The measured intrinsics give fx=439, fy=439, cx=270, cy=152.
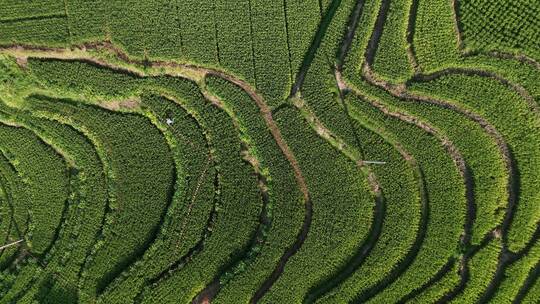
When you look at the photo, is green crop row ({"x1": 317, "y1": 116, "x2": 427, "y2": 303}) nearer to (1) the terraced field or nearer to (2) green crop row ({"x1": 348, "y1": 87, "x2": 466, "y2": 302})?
(1) the terraced field

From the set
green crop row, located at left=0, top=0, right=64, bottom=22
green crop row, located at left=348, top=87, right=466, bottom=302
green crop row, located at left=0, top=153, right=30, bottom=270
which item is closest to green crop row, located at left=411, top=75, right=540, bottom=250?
green crop row, located at left=348, top=87, right=466, bottom=302

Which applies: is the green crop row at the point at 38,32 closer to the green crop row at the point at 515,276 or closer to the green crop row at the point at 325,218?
the green crop row at the point at 325,218

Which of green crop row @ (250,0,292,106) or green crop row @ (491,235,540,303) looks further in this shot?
green crop row @ (250,0,292,106)

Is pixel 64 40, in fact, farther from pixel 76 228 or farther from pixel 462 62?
pixel 462 62

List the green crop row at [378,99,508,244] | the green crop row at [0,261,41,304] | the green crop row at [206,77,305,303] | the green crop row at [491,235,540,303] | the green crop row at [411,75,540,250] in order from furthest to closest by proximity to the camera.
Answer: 1. the green crop row at [0,261,41,304]
2. the green crop row at [206,77,305,303]
3. the green crop row at [378,99,508,244]
4. the green crop row at [411,75,540,250]
5. the green crop row at [491,235,540,303]

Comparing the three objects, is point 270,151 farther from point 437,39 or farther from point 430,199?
point 437,39

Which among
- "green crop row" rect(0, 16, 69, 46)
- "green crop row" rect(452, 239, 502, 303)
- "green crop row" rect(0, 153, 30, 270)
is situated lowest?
"green crop row" rect(452, 239, 502, 303)

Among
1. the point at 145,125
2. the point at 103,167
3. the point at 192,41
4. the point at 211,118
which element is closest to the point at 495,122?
the point at 211,118
